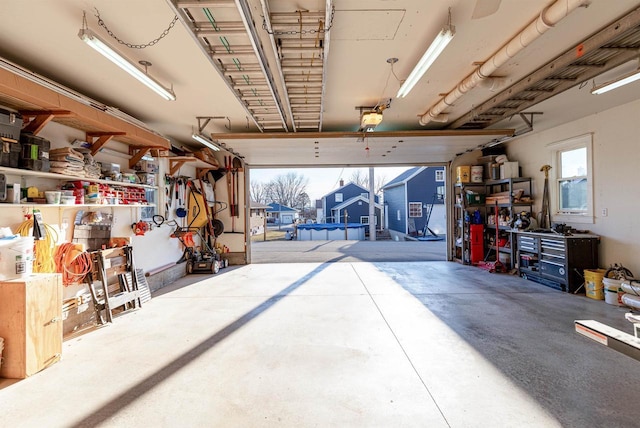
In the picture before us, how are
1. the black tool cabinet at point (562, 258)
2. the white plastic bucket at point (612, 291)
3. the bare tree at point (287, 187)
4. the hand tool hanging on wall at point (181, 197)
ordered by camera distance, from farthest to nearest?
the bare tree at point (287, 187)
the hand tool hanging on wall at point (181, 197)
the black tool cabinet at point (562, 258)
the white plastic bucket at point (612, 291)

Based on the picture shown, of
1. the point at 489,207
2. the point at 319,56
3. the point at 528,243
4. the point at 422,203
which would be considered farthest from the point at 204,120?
the point at 422,203

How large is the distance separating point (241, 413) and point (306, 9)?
3.26 metres

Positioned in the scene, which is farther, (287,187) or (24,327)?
(287,187)

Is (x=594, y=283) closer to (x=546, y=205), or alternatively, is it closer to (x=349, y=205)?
(x=546, y=205)

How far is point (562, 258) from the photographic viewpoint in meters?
4.94

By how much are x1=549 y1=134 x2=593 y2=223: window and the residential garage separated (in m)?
0.04

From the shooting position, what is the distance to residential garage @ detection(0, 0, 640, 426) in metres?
2.20

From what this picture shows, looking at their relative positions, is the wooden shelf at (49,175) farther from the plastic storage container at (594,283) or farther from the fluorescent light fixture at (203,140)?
the plastic storage container at (594,283)

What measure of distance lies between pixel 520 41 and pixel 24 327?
5.20m

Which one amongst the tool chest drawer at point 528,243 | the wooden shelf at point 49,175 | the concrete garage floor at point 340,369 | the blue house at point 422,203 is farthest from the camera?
the blue house at point 422,203

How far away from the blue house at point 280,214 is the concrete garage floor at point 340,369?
2675cm

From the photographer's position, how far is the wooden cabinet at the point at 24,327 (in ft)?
8.05

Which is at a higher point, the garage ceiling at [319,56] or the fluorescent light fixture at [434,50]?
the garage ceiling at [319,56]

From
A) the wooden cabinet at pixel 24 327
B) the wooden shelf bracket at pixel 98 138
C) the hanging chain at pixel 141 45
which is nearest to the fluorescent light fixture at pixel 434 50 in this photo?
the hanging chain at pixel 141 45
